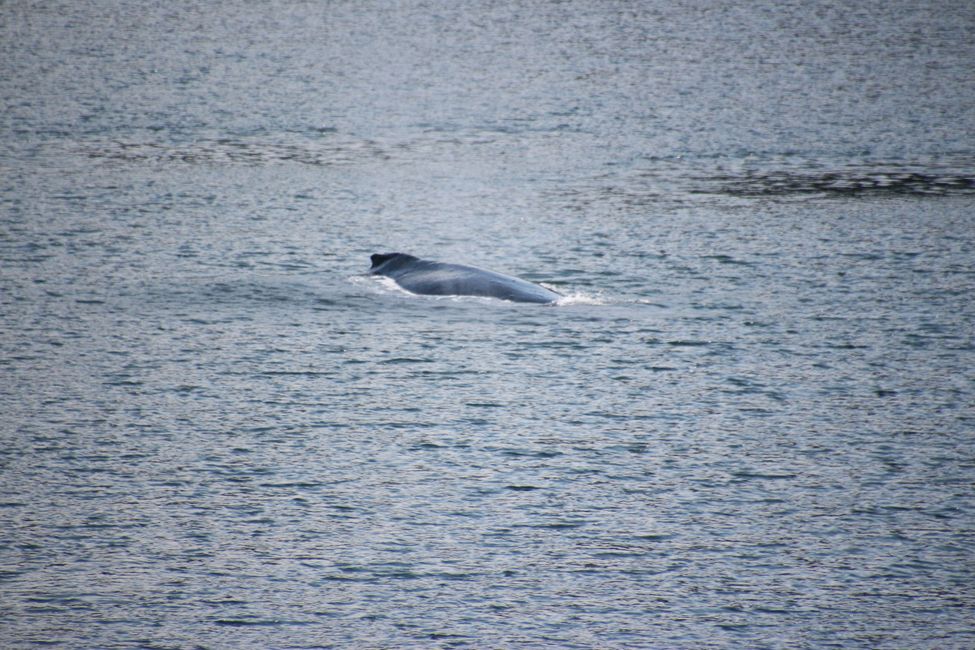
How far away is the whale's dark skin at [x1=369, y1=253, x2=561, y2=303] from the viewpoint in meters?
9.56

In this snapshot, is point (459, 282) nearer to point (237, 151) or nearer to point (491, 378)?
point (491, 378)

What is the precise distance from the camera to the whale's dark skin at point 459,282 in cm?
956

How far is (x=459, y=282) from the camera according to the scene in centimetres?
973

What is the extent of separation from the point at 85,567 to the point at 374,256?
515 centimetres

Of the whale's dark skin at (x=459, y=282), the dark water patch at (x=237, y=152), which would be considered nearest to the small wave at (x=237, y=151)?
the dark water patch at (x=237, y=152)

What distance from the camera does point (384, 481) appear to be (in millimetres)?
6344

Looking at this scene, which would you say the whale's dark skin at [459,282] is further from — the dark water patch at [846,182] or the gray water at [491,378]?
the dark water patch at [846,182]

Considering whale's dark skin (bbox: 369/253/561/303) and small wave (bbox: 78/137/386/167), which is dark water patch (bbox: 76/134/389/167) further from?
whale's dark skin (bbox: 369/253/561/303)

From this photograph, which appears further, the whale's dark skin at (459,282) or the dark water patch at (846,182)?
the dark water patch at (846,182)

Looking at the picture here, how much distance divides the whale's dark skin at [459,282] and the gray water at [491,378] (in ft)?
0.61

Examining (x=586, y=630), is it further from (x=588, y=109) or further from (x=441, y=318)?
(x=588, y=109)

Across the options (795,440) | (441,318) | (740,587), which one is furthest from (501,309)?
(740,587)

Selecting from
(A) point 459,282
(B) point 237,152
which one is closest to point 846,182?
(A) point 459,282

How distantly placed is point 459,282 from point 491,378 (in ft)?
6.12
